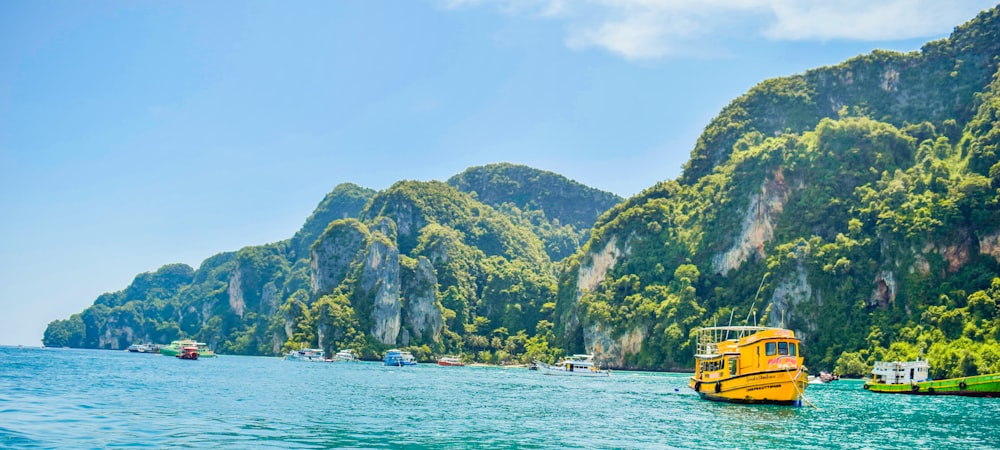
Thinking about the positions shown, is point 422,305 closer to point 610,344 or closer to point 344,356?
point 344,356

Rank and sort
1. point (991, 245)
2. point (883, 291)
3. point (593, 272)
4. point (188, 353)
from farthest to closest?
point (593, 272)
point (188, 353)
point (883, 291)
point (991, 245)

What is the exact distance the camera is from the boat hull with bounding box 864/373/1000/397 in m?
67.4

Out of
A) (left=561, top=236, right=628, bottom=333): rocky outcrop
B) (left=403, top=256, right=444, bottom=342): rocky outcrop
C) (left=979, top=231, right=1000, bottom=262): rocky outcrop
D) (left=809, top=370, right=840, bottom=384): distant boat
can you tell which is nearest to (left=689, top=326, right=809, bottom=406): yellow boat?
(left=809, top=370, right=840, bottom=384): distant boat

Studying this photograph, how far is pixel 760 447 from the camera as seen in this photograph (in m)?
33.4

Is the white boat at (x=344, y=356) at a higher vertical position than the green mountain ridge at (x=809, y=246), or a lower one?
lower

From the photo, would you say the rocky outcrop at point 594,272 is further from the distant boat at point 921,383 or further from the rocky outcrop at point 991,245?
the distant boat at point 921,383

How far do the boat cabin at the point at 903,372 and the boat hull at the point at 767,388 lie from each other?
31.2 meters

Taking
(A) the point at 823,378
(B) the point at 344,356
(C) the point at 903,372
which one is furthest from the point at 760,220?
(B) the point at 344,356

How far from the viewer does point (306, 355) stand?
165 m

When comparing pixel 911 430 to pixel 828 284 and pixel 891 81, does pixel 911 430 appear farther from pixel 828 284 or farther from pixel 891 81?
pixel 891 81

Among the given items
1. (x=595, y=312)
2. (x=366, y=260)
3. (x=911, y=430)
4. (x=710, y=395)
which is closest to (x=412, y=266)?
(x=366, y=260)

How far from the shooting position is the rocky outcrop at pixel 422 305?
189375 millimetres

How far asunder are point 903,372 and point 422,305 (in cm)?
12730

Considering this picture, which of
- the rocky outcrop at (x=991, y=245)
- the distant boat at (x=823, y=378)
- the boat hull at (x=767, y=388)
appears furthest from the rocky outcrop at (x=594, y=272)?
→ the boat hull at (x=767, y=388)
